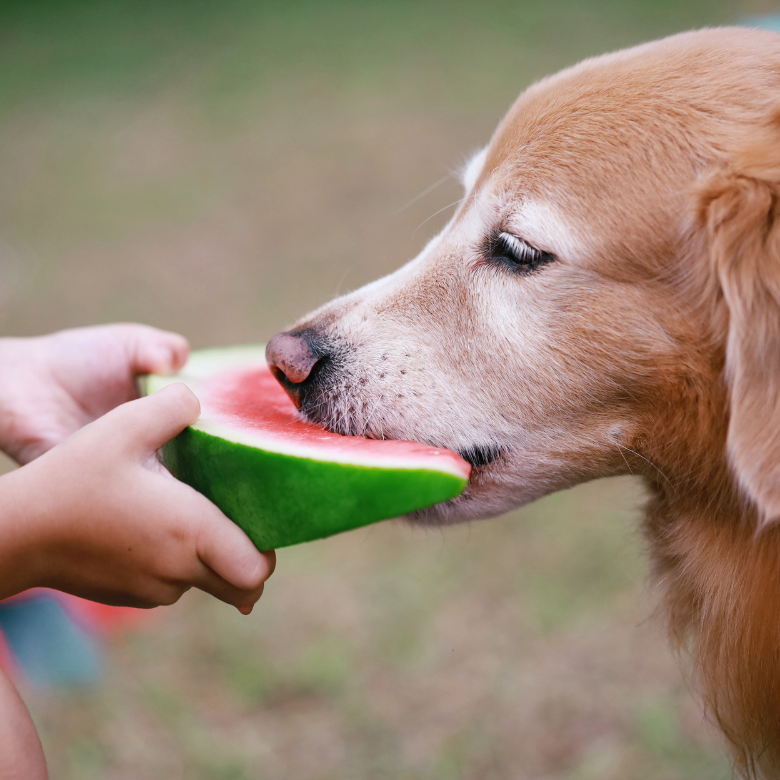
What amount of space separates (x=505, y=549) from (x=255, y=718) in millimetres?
1417

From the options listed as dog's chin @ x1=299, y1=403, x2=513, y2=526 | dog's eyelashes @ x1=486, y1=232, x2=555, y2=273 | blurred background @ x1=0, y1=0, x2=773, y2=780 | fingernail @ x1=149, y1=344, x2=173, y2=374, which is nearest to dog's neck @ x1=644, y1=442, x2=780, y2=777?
blurred background @ x1=0, y1=0, x2=773, y2=780

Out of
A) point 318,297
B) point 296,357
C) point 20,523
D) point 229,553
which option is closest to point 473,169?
point 296,357

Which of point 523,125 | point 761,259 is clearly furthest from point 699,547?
point 523,125

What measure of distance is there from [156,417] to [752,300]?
49.0 inches

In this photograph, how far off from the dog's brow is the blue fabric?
7.91 ft

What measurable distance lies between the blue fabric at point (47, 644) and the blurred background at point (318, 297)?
0.22ft

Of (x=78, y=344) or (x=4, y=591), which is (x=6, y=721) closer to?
(x=4, y=591)

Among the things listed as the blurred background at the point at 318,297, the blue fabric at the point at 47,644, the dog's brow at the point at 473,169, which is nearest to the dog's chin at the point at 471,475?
the blurred background at the point at 318,297

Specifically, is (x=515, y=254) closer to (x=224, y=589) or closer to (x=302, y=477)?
(x=302, y=477)

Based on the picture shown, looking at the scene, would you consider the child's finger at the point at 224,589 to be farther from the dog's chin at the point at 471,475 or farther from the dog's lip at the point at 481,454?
the dog's lip at the point at 481,454

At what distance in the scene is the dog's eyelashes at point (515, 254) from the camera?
1.80m

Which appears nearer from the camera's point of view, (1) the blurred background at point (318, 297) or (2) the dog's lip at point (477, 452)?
(2) the dog's lip at point (477, 452)

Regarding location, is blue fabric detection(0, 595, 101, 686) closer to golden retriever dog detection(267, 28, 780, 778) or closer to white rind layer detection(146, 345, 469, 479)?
white rind layer detection(146, 345, 469, 479)

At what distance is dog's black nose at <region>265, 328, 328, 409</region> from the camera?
188 centimetres
